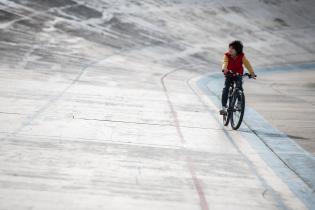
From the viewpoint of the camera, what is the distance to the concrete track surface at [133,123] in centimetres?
612

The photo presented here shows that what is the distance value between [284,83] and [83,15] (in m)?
12.5

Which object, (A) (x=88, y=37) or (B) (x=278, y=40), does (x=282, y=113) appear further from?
(B) (x=278, y=40)

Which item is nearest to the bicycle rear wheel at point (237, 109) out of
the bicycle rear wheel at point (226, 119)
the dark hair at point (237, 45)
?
the bicycle rear wheel at point (226, 119)

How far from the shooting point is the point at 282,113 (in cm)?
1286

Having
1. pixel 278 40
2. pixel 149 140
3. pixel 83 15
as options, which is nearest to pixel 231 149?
pixel 149 140

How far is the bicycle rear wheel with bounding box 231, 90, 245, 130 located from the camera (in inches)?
396

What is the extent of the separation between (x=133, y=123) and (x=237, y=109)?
201 cm

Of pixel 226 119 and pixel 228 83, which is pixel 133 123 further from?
pixel 228 83

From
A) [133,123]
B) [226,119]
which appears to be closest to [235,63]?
[226,119]

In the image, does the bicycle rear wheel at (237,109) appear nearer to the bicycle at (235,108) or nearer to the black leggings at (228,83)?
the bicycle at (235,108)

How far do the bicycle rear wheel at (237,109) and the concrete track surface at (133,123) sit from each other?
305 millimetres

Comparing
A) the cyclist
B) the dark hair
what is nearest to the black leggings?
the cyclist

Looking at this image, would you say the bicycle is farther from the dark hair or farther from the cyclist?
the dark hair

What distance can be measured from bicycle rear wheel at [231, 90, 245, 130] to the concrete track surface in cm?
30
